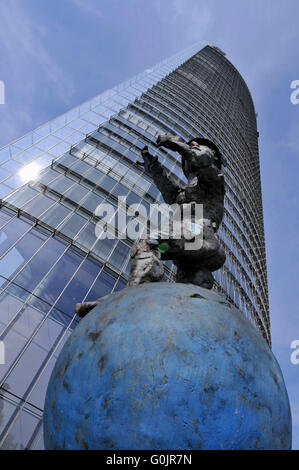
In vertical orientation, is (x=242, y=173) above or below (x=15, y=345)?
A: above

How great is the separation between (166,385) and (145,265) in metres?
1.26

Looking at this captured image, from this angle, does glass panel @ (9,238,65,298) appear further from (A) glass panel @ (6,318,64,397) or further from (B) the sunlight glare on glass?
(B) the sunlight glare on glass

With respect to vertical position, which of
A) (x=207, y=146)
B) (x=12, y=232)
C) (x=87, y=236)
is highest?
(x=87, y=236)

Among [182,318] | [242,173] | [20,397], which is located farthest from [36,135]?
[242,173]

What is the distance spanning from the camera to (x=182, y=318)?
71.7 inches

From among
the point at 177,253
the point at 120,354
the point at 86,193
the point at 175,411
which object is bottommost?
the point at 175,411

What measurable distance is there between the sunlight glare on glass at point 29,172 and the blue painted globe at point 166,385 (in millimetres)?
10384

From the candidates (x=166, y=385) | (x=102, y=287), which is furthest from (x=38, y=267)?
(x=166, y=385)

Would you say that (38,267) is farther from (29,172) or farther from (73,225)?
(29,172)

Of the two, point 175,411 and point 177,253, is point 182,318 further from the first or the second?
point 177,253

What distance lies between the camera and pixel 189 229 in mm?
3066

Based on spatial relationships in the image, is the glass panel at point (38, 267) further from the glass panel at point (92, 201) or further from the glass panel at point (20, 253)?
the glass panel at point (92, 201)

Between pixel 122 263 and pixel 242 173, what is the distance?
733 inches
